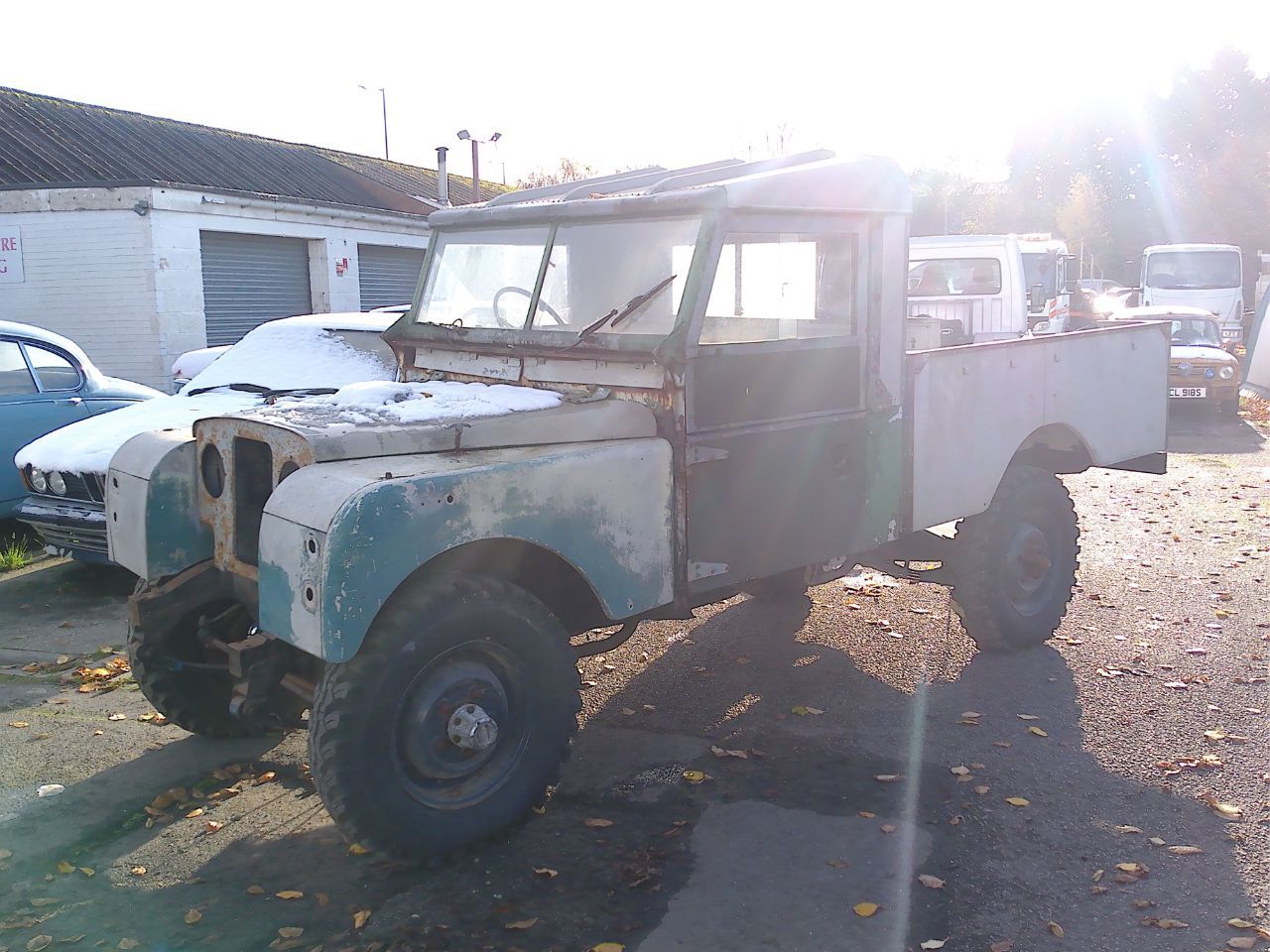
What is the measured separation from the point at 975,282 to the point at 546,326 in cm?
1024

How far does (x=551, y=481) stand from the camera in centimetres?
407

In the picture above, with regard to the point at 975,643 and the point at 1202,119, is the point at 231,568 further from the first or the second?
the point at 1202,119

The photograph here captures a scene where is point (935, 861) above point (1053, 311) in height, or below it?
below

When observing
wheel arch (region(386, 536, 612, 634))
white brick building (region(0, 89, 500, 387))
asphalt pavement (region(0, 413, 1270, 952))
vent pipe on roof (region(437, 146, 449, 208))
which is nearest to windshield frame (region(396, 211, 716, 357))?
wheel arch (region(386, 536, 612, 634))

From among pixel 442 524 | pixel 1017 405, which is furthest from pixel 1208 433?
pixel 442 524

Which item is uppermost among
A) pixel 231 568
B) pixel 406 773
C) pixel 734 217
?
pixel 734 217

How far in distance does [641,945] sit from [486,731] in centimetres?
89

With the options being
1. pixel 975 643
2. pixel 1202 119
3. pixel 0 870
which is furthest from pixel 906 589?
pixel 1202 119

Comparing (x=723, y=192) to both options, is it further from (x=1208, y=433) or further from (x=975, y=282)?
(x=1208, y=433)

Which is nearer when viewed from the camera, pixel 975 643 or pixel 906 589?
pixel 975 643

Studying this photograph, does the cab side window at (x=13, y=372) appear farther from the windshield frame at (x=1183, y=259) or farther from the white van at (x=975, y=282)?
the windshield frame at (x=1183, y=259)

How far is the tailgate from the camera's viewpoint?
561 cm

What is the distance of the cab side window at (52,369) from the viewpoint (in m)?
9.10

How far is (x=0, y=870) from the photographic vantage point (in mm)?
4059
